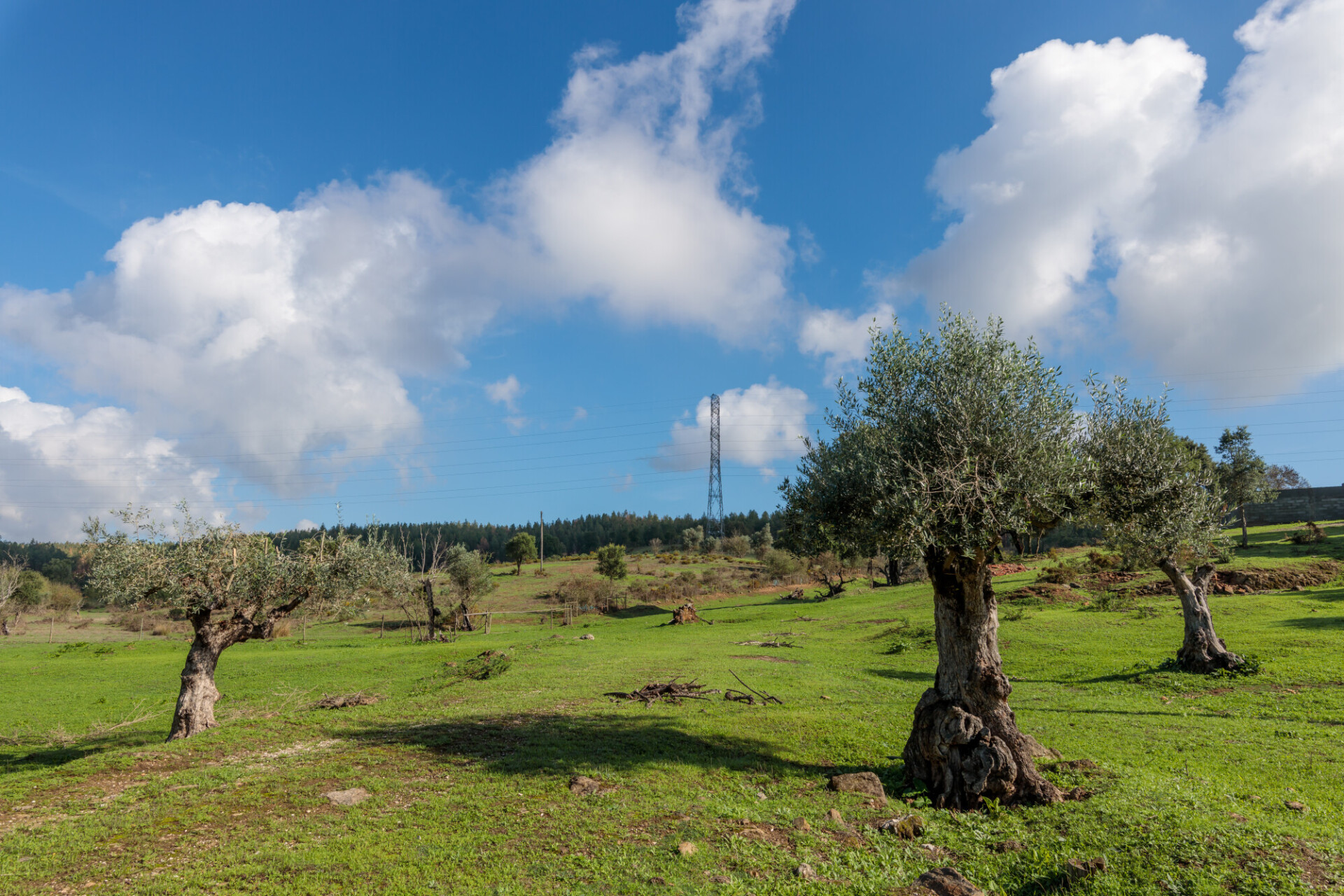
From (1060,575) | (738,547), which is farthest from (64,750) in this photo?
(738,547)

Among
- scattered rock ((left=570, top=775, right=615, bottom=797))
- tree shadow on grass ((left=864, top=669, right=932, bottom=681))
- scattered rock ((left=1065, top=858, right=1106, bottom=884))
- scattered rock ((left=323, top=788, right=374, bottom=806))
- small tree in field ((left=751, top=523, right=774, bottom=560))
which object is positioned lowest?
tree shadow on grass ((left=864, top=669, right=932, bottom=681))

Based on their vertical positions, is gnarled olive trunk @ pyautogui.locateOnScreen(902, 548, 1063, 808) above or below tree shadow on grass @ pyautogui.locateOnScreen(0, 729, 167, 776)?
above

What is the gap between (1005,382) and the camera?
14.7 meters

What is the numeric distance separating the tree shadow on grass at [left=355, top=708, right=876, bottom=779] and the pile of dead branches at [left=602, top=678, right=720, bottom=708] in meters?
2.79

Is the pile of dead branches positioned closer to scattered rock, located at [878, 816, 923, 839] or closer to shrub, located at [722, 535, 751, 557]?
scattered rock, located at [878, 816, 923, 839]

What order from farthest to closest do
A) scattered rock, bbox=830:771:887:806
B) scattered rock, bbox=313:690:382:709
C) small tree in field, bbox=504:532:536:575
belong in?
small tree in field, bbox=504:532:536:575 < scattered rock, bbox=313:690:382:709 < scattered rock, bbox=830:771:887:806

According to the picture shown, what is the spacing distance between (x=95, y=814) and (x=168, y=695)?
18724mm

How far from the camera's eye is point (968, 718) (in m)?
13.2

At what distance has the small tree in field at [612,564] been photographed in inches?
3228

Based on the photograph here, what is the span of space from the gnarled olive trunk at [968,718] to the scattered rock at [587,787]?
22.4 feet

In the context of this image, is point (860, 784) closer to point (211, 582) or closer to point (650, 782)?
point (650, 782)

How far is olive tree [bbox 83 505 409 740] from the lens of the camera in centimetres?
1830

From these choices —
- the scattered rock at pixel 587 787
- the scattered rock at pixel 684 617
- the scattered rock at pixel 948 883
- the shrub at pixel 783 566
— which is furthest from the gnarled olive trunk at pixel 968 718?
the shrub at pixel 783 566

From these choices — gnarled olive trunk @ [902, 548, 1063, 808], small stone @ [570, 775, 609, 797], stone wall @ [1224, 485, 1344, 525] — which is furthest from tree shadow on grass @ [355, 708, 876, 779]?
stone wall @ [1224, 485, 1344, 525]
